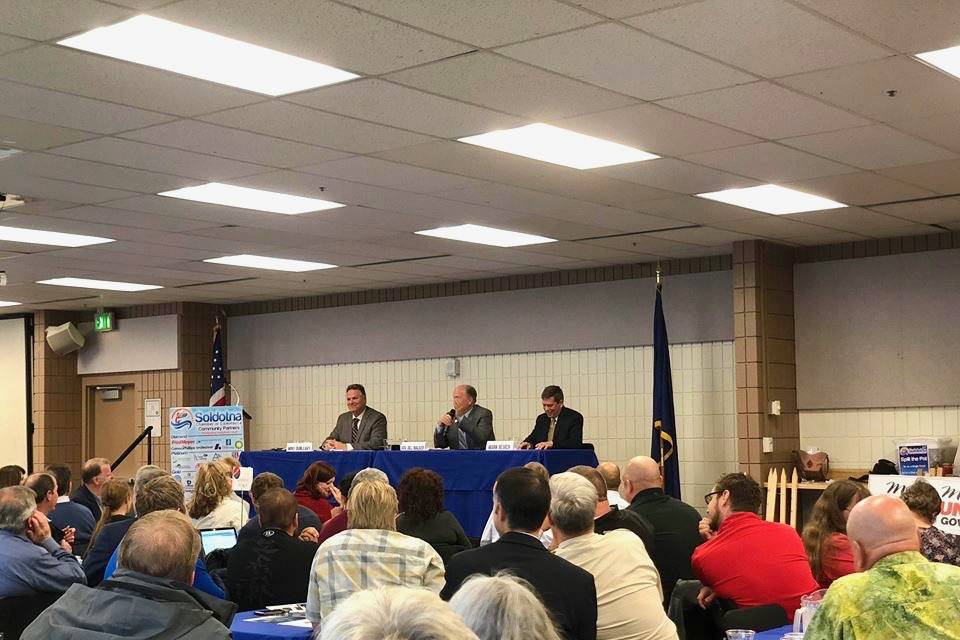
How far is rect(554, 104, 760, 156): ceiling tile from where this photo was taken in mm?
6250

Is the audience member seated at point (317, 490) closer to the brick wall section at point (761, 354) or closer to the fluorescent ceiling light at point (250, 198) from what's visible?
the fluorescent ceiling light at point (250, 198)

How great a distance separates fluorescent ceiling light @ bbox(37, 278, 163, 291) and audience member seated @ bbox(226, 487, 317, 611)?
25.3 feet

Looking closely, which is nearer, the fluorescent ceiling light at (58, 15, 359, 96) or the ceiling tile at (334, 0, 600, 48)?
the ceiling tile at (334, 0, 600, 48)

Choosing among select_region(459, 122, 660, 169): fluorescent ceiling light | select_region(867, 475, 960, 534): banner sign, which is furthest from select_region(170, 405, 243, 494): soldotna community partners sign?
select_region(867, 475, 960, 534): banner sign

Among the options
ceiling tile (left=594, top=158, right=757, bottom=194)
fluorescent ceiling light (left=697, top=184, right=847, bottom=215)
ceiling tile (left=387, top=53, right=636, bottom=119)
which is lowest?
fluorescent ceiling light (left=697, top=184, right=847, bottom=215)

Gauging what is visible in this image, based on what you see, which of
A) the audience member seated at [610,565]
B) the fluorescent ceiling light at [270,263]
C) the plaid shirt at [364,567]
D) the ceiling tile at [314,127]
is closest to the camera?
the audience member seated at [610,565]

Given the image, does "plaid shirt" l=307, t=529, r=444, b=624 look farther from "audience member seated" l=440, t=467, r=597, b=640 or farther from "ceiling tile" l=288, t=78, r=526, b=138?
"ceiling tile" l=288, t=78, r=526, b=138

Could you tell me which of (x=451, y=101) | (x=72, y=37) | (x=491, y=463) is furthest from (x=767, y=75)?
(x=491, y=463)

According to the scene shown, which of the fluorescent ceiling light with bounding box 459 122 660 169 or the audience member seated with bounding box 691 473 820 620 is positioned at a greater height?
the fluorescent ceiling light with bounding box 459 122 660 169

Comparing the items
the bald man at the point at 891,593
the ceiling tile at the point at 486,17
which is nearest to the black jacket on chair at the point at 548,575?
the bald man at the point at 891,593

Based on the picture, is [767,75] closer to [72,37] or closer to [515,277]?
[72,37]

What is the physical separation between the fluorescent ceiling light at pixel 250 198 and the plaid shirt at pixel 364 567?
11.9ft

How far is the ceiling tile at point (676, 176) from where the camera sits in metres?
7.52

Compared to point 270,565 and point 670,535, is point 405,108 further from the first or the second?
point 670,535
